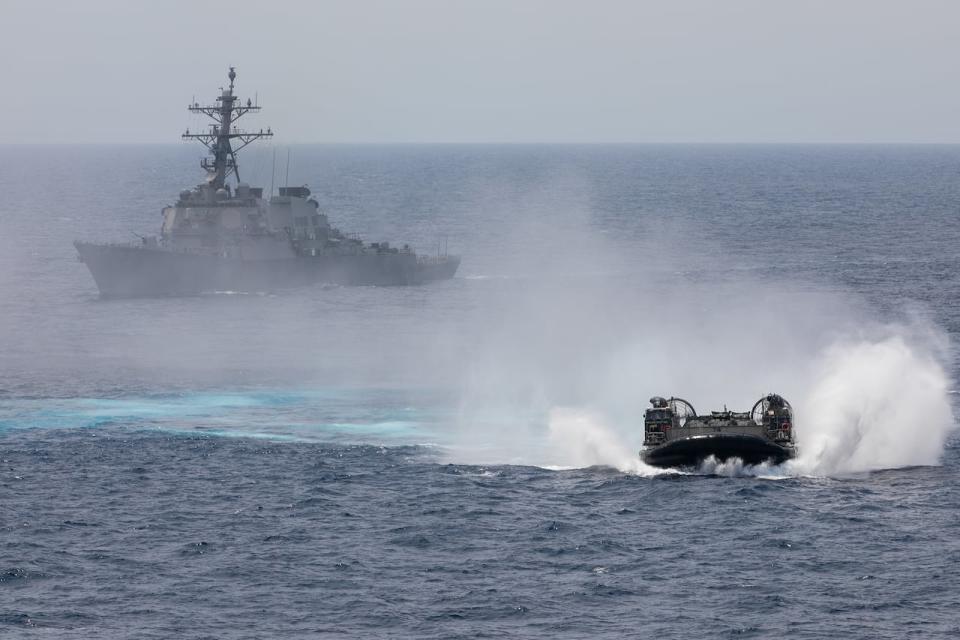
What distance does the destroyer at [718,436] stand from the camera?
71875mm

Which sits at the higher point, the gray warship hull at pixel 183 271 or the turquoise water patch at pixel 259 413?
the gray warship hull at pixel 183 271

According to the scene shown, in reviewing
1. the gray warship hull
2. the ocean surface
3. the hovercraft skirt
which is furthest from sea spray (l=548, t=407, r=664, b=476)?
the gray warship hull

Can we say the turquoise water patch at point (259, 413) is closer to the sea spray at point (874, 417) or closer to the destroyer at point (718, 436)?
the destroyer at point (718, 436)

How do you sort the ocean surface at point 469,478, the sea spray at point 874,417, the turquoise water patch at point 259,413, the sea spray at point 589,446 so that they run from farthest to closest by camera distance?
1. the turquoise water patch at point 259,413
2. the sea spray at point 589,446
3. the sea spray at point 874,417
4. the ocean surface at point 469,478

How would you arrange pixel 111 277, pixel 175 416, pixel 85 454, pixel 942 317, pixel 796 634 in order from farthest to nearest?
1. pixel 111 277
2. pixel 942 317
3. pixel 175 416
4. pixel 85 454
5. pixel 796 634

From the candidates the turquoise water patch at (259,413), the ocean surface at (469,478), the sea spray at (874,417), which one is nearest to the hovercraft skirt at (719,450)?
the ocean surface at (469,478)

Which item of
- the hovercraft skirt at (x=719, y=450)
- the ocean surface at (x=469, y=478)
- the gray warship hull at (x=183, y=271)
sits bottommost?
the ocean surface at (x=469, y=478)

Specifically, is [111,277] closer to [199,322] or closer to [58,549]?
[199,322]

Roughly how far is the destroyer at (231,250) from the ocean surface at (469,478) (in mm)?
11804

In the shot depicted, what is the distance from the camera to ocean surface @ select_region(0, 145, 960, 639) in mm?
54969

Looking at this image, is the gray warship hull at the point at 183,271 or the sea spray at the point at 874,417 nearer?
the sea spray at the point at 874,417

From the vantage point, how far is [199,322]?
128125 millimetres

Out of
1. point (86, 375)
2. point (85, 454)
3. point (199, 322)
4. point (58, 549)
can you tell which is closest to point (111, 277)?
point (199, 322)

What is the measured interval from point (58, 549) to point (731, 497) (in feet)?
94.6
